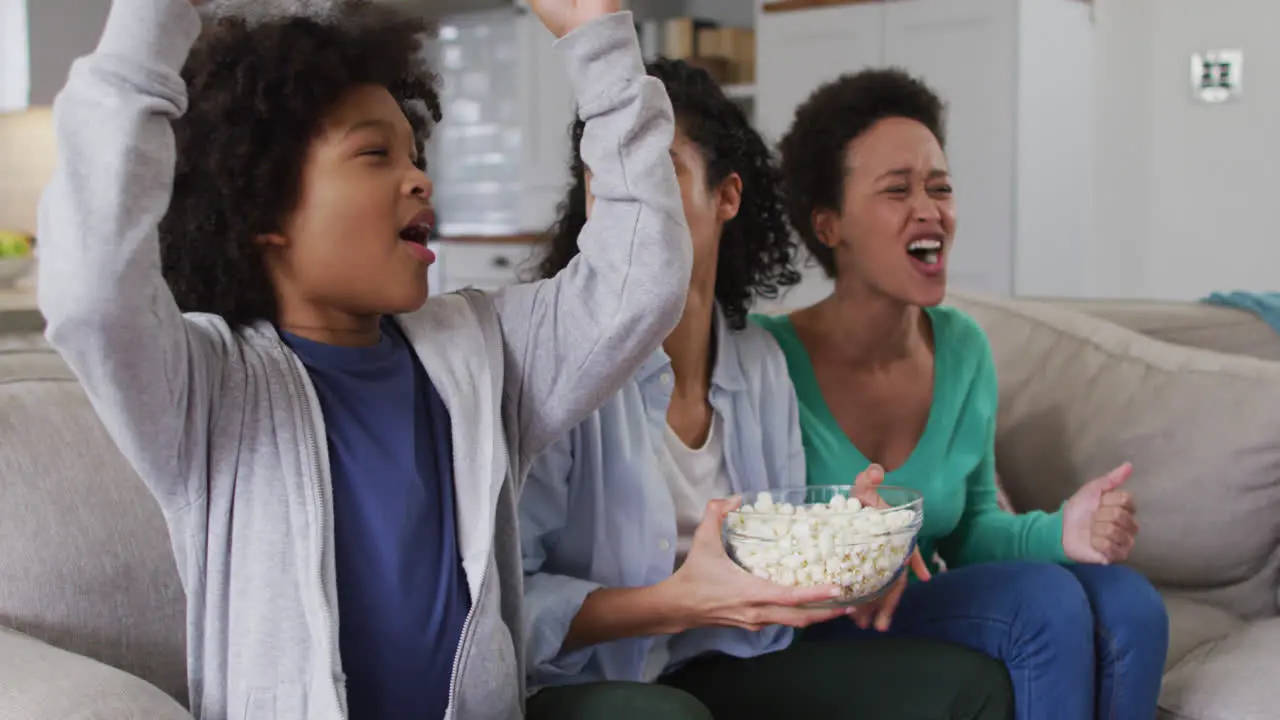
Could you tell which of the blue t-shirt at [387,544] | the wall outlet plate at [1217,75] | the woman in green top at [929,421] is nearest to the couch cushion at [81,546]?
the blue t-shirt at [387,544]

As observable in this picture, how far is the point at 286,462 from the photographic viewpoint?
3.43ft

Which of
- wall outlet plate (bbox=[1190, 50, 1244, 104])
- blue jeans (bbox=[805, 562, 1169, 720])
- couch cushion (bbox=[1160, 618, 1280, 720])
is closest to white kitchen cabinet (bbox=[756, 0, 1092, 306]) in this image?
wall outlet plate (bbox=[1190, 50, 1244, 104])

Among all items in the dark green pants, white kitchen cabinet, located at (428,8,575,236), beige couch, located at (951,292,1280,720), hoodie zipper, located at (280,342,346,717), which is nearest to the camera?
hoodie zipper, located at (280,342,346,717)

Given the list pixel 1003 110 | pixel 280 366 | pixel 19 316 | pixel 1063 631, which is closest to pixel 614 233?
pixel 280 366

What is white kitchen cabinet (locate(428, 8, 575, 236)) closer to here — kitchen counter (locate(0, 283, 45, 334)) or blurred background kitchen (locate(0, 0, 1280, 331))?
blurred background kitchen (locate(0, 0, 1280, 331))

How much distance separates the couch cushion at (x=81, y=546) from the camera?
1.16 m

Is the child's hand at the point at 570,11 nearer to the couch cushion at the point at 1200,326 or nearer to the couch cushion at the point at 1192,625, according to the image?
the couch cushion at the point at 1192,625

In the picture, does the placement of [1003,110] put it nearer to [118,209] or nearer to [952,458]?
[952,458]

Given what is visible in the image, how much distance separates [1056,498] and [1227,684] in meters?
0.43

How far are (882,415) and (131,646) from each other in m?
0.93

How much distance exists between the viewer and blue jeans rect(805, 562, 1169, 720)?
1.41 m

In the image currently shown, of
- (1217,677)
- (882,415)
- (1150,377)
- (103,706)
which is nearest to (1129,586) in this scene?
(1217,677)

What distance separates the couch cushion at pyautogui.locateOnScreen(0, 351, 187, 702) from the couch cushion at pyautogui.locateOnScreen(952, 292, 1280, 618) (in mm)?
1258

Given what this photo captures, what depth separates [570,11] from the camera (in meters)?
1.13
